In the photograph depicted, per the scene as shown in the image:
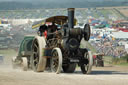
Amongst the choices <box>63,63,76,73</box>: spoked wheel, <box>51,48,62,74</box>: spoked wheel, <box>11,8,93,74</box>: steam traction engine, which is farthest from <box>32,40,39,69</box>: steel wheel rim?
<box>63,63,76,73</box>: spoked wheel

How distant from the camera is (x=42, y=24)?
17.5 metres

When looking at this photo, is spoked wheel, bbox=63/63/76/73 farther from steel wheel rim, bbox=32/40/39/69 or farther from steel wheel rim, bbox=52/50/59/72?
steel wheel rim, bbox=52/50/59/72

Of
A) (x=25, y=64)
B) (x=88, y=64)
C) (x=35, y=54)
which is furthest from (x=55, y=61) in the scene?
(x=25, y=64)

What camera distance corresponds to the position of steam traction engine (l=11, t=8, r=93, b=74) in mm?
16219

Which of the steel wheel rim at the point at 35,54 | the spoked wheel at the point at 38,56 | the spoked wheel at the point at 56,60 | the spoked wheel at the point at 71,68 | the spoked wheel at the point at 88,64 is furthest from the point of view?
the spoked wheel at the point at 71,68

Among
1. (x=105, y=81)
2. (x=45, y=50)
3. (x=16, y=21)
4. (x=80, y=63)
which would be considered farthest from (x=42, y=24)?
(x=16, y=21)

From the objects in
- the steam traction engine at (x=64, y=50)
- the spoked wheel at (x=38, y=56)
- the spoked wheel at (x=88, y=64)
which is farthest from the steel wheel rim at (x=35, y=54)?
the spoked wheel at (x=88, y=64)

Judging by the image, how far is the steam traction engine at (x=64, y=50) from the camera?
1622 cm

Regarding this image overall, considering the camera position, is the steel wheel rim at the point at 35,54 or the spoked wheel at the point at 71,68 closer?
the steel wheel rim at the point at 35,54

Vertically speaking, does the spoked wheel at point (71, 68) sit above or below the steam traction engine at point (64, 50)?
below

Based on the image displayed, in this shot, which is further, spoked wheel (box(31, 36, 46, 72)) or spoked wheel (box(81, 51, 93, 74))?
spoked wheel (box(31, 36, 46, 72))

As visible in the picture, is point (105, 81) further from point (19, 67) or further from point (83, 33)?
point (19, 67)

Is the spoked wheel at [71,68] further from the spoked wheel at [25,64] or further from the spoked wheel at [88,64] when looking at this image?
the spoked wheel at [25,64]

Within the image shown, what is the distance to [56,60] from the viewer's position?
54.0 feet
